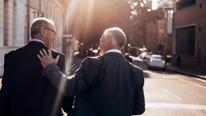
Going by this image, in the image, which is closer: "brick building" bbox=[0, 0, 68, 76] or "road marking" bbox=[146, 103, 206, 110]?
"road marking" bbox=[146, 103, 206, 110]

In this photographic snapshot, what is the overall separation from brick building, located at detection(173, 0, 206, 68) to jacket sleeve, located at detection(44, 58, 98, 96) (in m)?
39.1

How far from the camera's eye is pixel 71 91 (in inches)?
157

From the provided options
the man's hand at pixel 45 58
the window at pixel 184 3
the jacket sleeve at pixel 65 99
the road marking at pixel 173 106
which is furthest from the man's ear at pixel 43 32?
the window at pixel 184 3

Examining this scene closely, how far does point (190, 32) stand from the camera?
157ft

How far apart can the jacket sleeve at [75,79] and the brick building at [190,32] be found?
39.1 meters

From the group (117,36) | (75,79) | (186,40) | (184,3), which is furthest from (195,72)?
(75,79)

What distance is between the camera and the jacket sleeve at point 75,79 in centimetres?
397

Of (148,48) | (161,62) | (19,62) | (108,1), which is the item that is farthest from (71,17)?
(19,62)

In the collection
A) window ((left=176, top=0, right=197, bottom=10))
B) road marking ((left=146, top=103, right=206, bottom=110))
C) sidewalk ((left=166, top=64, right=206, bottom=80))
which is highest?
window ((left=176, top=0, right=197, bottom=10))

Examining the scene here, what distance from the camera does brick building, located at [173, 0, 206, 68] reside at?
142 ft

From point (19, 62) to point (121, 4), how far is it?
2149 inches

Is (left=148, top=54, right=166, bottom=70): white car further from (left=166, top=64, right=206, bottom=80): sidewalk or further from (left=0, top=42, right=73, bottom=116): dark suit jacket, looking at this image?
(left=0, top=42, right=73, bottom=116): dark suit jacket

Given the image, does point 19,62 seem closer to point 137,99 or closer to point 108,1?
point 137,99

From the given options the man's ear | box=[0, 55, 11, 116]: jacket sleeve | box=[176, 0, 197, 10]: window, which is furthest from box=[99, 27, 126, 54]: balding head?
box=[176, 0, 197, 10]: window
